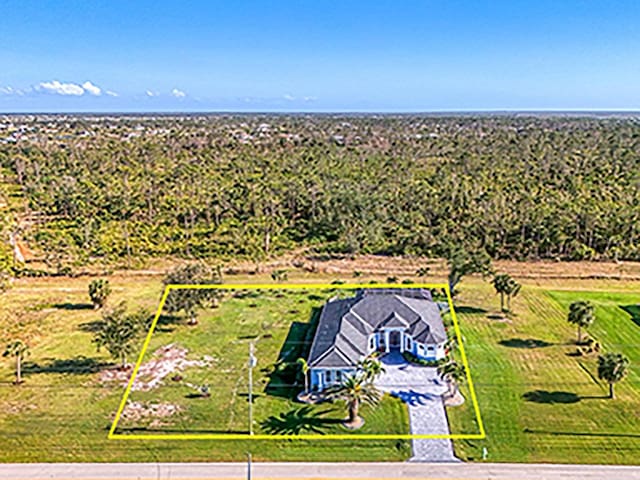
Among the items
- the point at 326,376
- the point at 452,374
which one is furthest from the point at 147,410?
the point at 452,374

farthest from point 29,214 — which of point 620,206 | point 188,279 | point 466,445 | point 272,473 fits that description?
point 620,206

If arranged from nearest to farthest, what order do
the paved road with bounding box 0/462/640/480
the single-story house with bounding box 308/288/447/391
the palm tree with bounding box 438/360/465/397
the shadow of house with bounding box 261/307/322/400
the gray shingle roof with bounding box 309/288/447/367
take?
1. the paved road with bounding box 0/462/640/480
2. the palm tree with bounding box 438/360/465/397
3. the single-story house with bounding box 308/288/447/391
4. the gray shingle roof with bounding box 309/288/447/367
5. the shadow of house with bounding box 261/307/322/400

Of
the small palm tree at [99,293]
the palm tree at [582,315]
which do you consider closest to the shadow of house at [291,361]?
the small palm tree at [99,293]

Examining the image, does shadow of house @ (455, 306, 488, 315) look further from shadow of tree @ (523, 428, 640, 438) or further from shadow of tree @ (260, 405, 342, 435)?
shadow of tree @ (260, 405, 342, 435)

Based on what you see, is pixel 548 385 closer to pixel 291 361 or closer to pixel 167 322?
pixel 291 361

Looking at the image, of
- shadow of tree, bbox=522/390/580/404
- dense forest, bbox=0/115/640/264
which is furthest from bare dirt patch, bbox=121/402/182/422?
dense forest, bbox=0/115/640/264

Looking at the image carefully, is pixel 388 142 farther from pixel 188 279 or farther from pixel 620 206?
pixel 188 279
